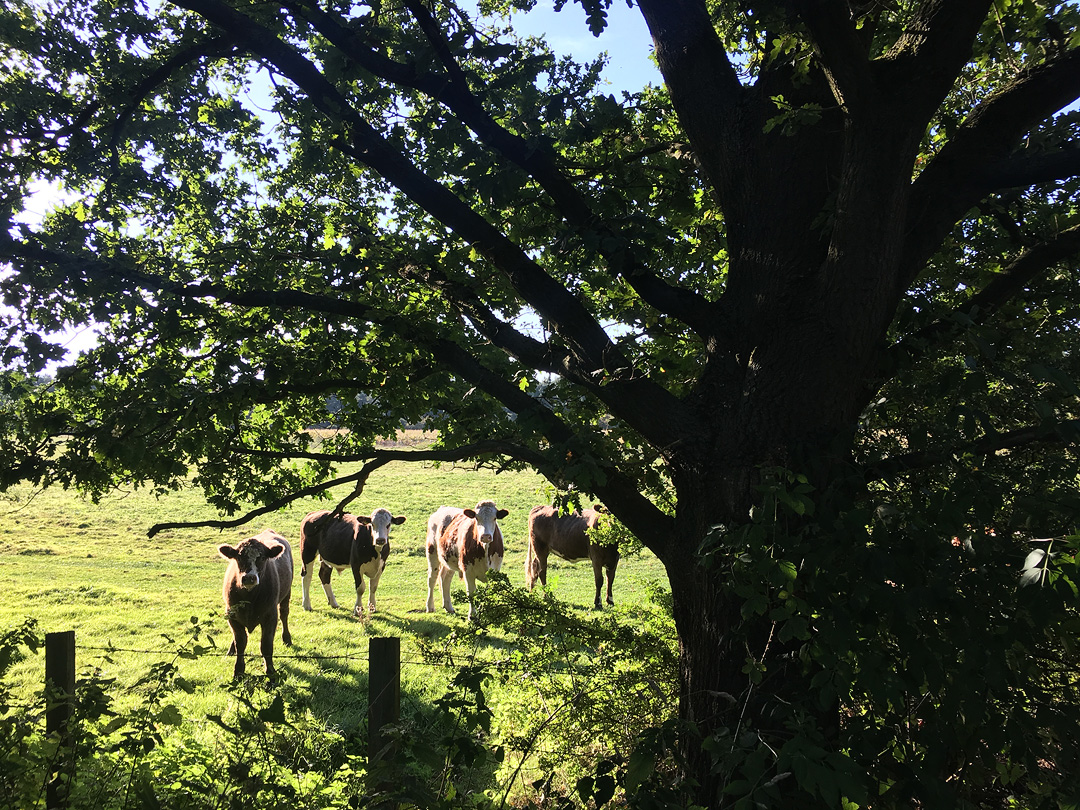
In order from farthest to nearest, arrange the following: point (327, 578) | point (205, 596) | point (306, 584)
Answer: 1. point (205, 596)
2. point (327, 578)
3. point (306, 584)

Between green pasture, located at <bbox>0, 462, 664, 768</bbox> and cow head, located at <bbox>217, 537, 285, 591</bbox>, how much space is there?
2.01 ft

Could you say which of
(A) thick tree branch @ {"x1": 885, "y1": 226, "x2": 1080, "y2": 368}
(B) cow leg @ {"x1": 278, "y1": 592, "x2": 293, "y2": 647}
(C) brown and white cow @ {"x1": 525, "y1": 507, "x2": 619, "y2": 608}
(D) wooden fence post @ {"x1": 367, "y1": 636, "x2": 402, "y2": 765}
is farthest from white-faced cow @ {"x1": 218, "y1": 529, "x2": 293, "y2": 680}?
(A) thick tree branch @ {"x1": 885, "y1": 226, "x2": 1080, "y2": 368}

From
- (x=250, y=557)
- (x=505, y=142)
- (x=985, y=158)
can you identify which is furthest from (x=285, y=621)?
(x=985, y=158)

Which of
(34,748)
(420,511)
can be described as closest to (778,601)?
(34,748)

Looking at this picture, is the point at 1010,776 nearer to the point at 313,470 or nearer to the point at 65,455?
the point at 65,455

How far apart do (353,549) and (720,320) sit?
1114 centimetres

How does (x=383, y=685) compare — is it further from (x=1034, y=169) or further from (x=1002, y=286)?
(x=1034, y=169)

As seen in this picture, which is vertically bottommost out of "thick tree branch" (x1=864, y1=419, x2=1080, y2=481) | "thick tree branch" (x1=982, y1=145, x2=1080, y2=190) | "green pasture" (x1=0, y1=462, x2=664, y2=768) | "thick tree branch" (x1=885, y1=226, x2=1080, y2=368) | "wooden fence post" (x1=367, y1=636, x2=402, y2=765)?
"green pasture" (x1=0, y1=462, x2=664, y2=768)

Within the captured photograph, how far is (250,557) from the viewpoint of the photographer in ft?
30.3

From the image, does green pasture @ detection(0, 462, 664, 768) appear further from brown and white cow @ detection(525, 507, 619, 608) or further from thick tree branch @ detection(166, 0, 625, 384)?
thick tree branch @ detection(166, 0, 625, 384)

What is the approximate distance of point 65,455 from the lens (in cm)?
391

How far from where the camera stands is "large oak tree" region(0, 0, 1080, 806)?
247 centimetres

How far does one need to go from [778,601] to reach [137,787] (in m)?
3.04

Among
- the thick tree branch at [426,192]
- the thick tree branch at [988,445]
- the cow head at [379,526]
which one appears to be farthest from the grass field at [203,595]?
the thick tree branch at [988,445]
